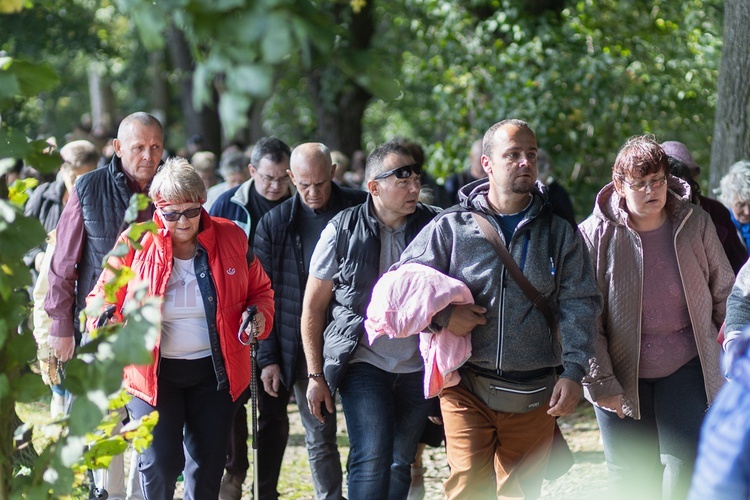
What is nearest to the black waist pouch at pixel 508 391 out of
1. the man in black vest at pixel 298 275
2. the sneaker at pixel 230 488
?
the man in black vest at pixel 298 275

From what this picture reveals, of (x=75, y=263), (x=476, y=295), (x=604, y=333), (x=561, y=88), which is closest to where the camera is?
(x=476, y=295)

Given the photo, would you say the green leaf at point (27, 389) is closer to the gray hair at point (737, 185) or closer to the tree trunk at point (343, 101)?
the gray hair at point (737, 185)

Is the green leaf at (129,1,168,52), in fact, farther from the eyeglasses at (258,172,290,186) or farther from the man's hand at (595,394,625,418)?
the eyeglasses at (258,172,290,186)

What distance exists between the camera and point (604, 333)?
17.0 feet

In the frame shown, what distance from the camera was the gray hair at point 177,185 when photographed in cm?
507

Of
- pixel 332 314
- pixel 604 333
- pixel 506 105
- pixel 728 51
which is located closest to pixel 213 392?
pixel 332 314

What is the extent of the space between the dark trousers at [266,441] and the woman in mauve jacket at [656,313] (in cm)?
212

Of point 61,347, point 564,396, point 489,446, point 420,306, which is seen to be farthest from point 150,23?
point 61,347

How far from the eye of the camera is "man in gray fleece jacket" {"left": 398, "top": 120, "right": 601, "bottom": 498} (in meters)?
4.71

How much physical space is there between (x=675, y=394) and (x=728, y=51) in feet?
12.1

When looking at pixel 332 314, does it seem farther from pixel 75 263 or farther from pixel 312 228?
pixel 75 263

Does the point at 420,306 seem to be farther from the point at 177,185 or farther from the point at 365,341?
the point at 177,185

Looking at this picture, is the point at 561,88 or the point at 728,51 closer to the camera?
the point at 728,51

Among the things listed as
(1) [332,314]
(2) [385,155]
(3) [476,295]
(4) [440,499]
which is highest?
(2) [385,155]
